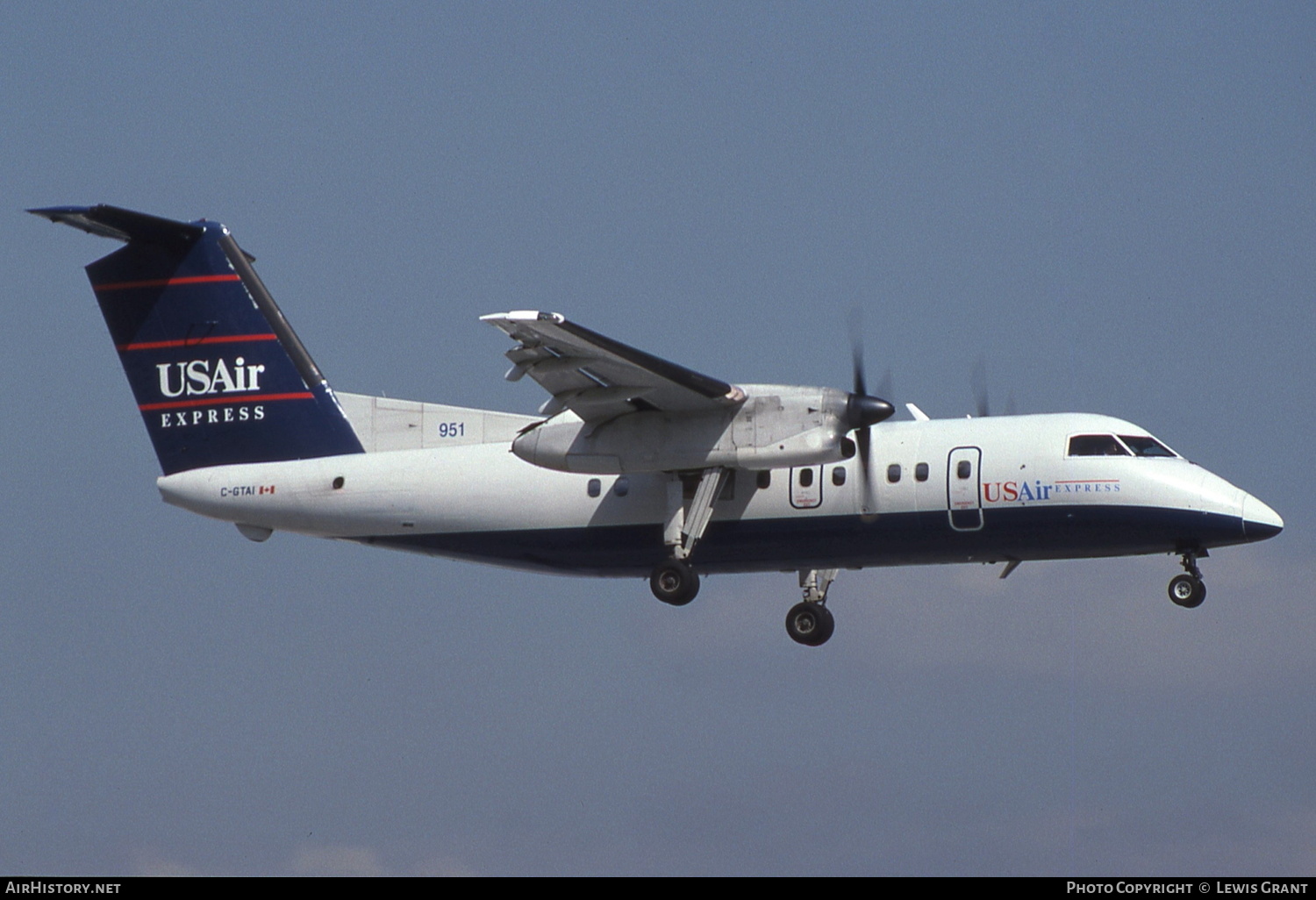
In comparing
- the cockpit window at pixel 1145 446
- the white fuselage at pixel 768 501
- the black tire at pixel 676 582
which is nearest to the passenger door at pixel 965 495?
the white fuselage at pixel 768 501

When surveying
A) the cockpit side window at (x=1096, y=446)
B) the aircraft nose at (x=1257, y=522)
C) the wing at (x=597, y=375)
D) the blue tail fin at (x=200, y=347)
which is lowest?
the aircraft nose at (x=1257, y=522)

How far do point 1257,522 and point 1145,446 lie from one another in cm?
170

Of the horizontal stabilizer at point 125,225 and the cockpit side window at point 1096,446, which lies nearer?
the cockpit side window at point 1096,446

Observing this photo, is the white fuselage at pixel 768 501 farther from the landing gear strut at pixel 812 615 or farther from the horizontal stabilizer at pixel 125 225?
the horizontal stabilizer at pixel 125 225

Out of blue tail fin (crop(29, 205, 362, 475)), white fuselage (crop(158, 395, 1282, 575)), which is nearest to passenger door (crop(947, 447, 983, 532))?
white fuselage (crop(158, 395, 1282, 575))

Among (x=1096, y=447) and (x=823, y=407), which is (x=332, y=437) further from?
(x=1096, y=447)

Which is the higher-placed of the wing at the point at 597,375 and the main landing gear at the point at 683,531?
the wing at the point at 597,375

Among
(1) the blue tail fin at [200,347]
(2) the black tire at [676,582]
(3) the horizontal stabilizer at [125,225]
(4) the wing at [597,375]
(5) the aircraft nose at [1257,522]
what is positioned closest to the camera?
(4) the wing at [597,375]

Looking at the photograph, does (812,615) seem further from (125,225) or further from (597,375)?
(125,225)

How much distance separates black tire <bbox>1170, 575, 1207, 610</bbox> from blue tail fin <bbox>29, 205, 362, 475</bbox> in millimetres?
11832

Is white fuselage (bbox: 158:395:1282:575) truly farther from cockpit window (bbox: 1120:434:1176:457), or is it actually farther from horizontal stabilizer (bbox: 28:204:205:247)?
horizontal stabilizer (bbox: 28:204:205:247)

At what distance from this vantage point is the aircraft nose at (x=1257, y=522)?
22969 mm

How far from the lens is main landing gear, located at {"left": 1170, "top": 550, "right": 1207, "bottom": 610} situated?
76.3 ft

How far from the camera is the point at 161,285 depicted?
2705 centimetres
